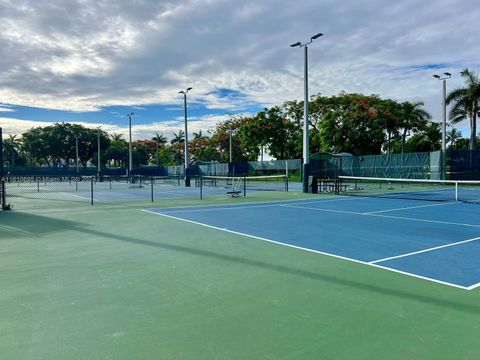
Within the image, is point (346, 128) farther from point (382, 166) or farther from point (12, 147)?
point (12, 147)

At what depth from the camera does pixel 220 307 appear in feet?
14.5

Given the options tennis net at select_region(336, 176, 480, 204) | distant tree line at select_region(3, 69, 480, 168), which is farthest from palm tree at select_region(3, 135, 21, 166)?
tennis net at select_region(336, 176, 480, 204)

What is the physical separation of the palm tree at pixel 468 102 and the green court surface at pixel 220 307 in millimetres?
41192

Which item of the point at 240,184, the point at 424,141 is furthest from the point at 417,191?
the point at 424,141

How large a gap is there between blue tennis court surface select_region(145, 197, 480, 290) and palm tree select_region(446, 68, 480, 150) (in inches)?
1181

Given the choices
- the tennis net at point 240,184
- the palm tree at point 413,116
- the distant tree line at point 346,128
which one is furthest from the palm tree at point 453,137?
the tennis net at point 240,184

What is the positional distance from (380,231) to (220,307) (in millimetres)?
6266

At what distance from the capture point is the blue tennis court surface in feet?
20.6

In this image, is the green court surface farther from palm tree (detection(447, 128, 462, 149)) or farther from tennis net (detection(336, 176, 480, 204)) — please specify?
palm tree (detection(447, 128, 462, 149))

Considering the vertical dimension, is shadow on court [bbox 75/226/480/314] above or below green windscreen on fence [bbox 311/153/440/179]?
below

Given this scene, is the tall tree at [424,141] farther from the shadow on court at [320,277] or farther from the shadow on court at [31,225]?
the shadow on court at [320,277]

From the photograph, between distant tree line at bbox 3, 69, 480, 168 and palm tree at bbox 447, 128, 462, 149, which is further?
palm tree at bbox 447, 128, 462, 149

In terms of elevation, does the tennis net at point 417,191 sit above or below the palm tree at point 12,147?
below

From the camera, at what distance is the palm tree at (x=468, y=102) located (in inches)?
1585
